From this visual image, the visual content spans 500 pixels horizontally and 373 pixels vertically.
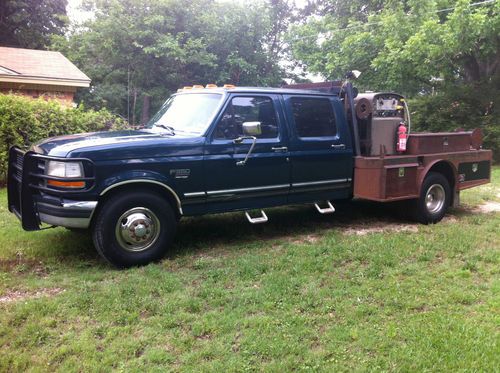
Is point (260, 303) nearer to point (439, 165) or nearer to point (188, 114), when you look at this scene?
point (188, 114)

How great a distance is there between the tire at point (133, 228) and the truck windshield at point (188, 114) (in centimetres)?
102

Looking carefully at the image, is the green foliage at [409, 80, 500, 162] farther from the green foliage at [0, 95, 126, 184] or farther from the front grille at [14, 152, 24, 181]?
the front grille at [14, 152, 24, 181]

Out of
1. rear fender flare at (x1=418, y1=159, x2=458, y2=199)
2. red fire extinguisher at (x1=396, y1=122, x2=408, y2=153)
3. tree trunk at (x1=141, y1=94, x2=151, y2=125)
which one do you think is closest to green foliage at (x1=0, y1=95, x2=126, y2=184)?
red fire extinguisher at (x1=396, y1=122, x2=408, y2=153)

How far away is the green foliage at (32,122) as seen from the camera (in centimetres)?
945

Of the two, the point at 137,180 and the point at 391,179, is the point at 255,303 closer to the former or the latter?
the point at 137,180

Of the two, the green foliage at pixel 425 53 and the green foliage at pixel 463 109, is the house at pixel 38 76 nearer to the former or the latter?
the green foliage at pixel 425 53

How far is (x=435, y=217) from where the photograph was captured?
693cm

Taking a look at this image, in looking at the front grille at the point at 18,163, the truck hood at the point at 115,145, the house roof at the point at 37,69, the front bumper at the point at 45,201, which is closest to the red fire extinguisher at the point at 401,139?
the truck hood at the point at 115,145

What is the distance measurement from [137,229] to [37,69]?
48.4 feet

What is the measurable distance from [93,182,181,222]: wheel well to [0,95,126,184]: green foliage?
5.77 meters

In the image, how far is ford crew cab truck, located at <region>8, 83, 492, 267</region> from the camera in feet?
15.5

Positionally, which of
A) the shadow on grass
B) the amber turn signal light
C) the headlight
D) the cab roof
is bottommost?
the shadow on grass

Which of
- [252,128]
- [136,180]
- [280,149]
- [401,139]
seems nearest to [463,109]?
[401,139]

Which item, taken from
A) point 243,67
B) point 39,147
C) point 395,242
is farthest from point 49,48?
point 395,242
